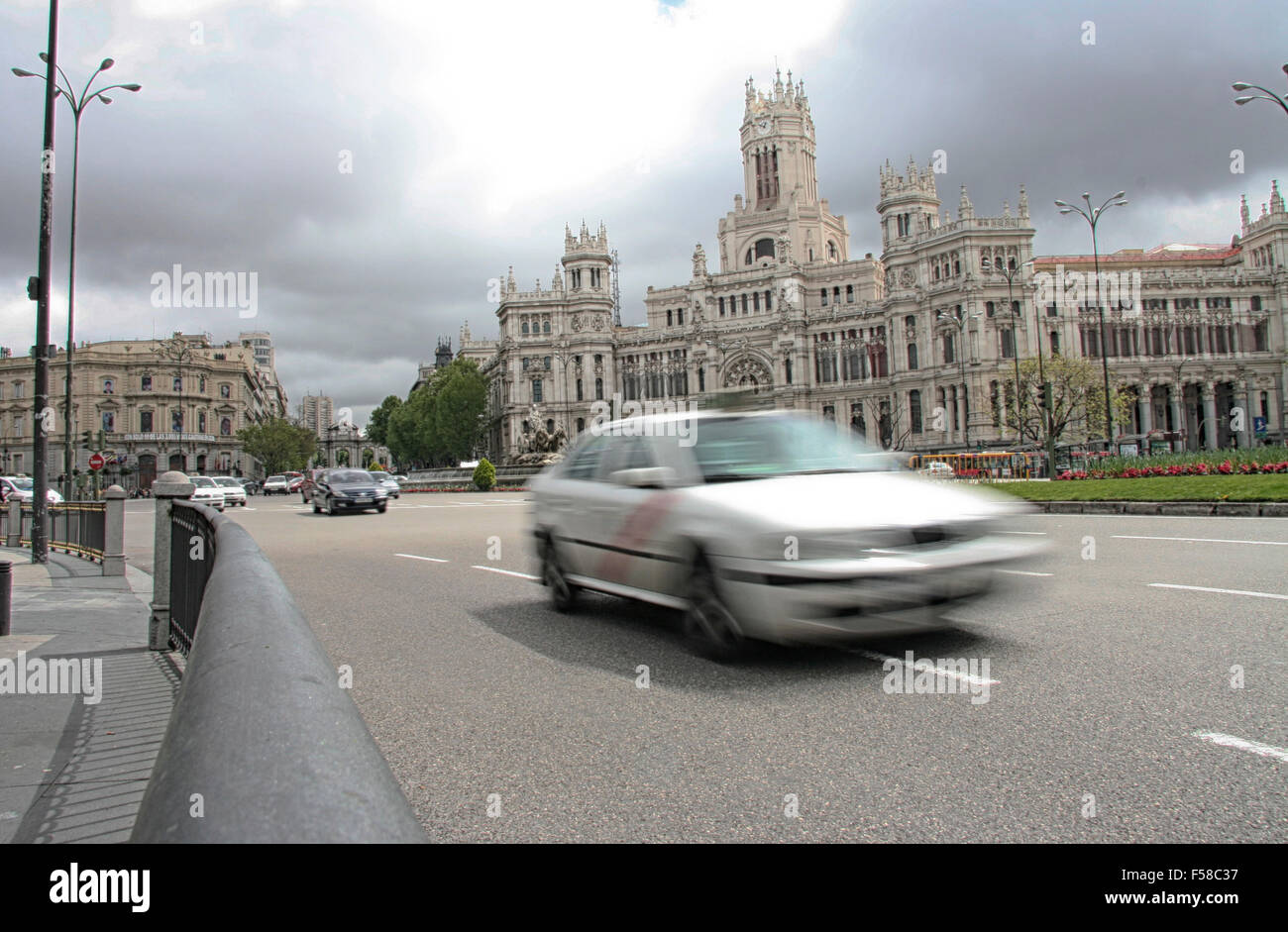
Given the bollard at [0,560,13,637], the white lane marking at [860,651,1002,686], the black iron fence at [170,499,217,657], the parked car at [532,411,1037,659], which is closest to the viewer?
the white lane marking at [860,651,1002,686]

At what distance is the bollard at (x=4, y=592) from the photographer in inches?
285

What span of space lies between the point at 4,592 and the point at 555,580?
4.82 metres

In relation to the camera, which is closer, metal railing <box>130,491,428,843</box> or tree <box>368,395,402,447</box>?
metal railing <box>130,491,428,843</box>

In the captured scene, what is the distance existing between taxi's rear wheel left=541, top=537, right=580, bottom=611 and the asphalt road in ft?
0.69

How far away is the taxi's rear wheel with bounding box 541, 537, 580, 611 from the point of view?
7.37 metres

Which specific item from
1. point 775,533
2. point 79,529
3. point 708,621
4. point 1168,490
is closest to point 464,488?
point 79,529

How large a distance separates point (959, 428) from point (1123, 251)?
28.5 m

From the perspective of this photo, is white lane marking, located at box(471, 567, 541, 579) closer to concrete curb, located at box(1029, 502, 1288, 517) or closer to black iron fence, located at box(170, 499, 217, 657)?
black iron fence, located at box(170, 499, 217, 657)

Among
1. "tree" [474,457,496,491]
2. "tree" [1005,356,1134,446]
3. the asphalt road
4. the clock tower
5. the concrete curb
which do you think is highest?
the clock tower

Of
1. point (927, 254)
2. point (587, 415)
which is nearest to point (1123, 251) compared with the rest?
point (927, 254)

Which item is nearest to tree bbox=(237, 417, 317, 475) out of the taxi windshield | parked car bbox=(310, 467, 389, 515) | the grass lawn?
parked car bbox=(310, 467, 389, 515)

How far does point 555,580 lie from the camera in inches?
296

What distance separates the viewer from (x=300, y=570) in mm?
11438
